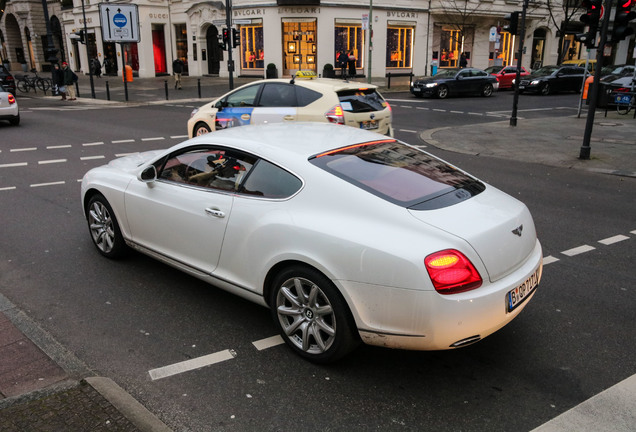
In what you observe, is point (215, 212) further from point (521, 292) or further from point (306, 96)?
point (306, 96)

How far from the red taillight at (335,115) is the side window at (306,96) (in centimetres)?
42

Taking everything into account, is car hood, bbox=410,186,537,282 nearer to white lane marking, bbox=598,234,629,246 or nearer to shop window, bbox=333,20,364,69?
white lane marking, bbox=598,234,629,246

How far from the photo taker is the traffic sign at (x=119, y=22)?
Answer: 2623 centimetres

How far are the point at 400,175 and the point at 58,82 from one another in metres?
27.7

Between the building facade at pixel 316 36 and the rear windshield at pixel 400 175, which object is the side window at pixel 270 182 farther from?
the building facade at pixel 316 36

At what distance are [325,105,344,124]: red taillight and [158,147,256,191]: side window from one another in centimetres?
568

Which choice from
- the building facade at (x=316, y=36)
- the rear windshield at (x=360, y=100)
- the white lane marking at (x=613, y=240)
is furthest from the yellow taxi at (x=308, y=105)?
the building facade at (x=316, y=36)

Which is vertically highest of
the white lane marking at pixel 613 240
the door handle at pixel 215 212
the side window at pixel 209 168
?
the side window at pixel 209 168

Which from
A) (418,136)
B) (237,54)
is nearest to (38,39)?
(237,54)

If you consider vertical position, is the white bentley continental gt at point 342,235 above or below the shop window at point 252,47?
below

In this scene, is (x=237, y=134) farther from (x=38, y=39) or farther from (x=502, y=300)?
(x=38, y=39)

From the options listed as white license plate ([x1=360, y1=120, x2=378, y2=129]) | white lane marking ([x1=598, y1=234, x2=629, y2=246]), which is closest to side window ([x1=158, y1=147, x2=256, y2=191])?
white lane marking ([x1=598, y1=234, x2=629, y2=246])

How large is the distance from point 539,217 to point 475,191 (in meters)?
3.74

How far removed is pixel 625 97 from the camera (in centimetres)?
1939
